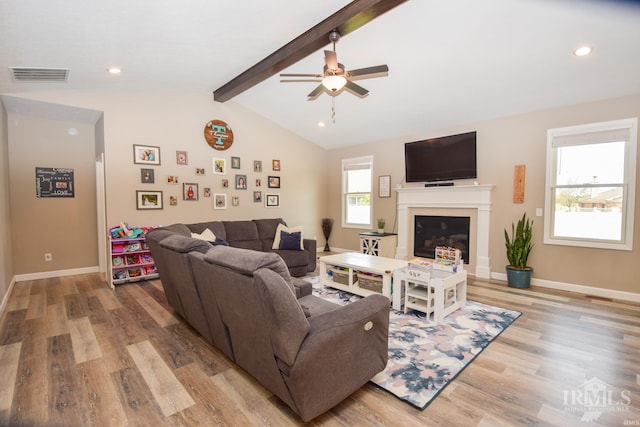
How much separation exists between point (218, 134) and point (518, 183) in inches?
198

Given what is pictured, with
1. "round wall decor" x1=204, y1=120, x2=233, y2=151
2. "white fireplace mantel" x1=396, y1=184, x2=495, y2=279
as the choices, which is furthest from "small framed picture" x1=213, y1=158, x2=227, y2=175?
"white fireplace mantel" x1=396, y1=184, x2=495, y2=279

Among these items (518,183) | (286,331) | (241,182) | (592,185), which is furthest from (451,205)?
(286,331)

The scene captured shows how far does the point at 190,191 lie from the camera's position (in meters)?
5.21

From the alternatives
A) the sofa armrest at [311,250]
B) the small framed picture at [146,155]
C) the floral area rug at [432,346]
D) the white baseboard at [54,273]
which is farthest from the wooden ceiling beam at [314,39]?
the white baseboard at [54,273]

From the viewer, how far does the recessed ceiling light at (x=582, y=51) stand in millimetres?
3004

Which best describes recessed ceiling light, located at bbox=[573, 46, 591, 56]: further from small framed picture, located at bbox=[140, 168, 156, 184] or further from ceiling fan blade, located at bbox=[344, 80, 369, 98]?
small framed picture, located at bbox=[140, 168, 156, 184]

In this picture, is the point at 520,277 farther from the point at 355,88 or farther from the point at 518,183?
the point at 355,88

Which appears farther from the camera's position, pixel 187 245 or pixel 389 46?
pixel 389 46

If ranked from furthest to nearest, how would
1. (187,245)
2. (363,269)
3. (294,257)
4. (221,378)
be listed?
(294,257) < (363,269) < (187,245) < (221,378)

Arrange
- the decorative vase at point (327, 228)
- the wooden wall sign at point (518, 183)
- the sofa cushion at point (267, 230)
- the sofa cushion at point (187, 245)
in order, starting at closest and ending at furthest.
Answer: the sofa cushion at point (187, 245)
the wooden wall sign at point (518, 183)
the sofa cushion at point (267, 230)
the decorative vase at point (327, 228)

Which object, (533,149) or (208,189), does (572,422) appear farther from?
(208,189)

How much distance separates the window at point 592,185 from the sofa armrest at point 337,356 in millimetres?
3711

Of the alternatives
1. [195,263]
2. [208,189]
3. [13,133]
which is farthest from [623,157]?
[13,133]

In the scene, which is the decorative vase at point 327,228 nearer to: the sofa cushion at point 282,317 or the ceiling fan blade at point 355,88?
the ceiling fan blade at point 355,88
